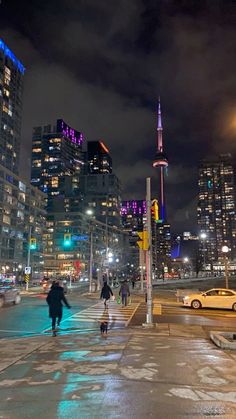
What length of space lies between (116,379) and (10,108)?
136096mm

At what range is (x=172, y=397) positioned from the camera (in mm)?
6336

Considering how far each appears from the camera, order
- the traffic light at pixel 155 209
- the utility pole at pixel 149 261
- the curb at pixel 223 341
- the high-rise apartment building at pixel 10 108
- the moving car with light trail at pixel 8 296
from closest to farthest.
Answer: the curb at pixel 223 341 → the utility pole at pixel 149 261 → the traffic light at pixel 155 209 → the moving car with light trail at pixel 8 296 → the high-rise apartment building at pixel 10 108

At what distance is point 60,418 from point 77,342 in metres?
6.51

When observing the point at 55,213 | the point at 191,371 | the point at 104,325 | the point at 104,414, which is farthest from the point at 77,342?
the point at 55,213

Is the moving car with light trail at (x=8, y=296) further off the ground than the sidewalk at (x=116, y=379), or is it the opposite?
the moving car with light trail at (x=8, y=296)

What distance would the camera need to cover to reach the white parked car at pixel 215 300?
2459cm

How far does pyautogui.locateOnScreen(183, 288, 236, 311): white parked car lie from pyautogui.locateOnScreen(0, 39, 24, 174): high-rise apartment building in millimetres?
111349

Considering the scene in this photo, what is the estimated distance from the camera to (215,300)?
81.8 ft

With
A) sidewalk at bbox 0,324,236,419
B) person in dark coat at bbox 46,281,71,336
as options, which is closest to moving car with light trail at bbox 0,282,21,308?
person in dark coat at bbox 46,281,71,336

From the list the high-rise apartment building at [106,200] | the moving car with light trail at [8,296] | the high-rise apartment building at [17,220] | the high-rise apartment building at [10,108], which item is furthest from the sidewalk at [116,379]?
the high-rise apartment building at [106,200]

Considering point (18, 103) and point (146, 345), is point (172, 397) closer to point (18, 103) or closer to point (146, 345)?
point (146, 345)

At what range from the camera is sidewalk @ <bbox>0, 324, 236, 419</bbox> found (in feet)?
19.2

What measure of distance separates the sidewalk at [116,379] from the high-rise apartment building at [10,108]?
12277 cm

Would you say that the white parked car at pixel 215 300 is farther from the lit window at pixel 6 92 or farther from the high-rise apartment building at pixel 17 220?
the lit window at pixel 6 92
